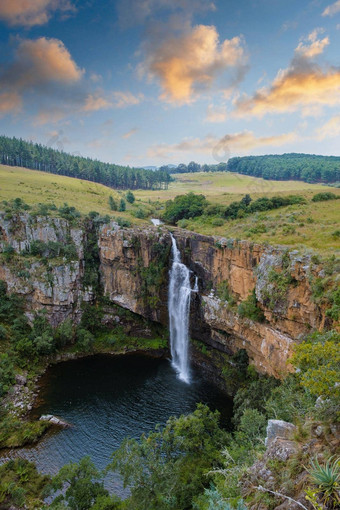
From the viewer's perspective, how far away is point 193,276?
3900 cm

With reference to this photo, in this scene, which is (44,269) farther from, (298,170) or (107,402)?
(298,170)

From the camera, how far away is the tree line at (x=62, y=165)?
93000 mm

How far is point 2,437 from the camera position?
2652 centimetres

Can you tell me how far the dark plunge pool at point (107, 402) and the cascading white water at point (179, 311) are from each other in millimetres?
1905

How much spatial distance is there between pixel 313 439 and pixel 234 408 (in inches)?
840

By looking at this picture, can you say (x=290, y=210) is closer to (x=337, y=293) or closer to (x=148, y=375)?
(x=337, y=293)

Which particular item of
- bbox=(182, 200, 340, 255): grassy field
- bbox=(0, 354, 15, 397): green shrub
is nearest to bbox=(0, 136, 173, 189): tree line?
bbox=(182, 200, 340, 255): grassy field

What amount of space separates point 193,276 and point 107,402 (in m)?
17.9

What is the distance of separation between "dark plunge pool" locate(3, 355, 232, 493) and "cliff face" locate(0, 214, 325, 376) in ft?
20.9

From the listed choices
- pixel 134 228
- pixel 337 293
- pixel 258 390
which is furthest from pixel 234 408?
pixel 134 228

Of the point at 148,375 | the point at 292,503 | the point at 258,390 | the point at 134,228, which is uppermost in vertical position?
the point at 134,228

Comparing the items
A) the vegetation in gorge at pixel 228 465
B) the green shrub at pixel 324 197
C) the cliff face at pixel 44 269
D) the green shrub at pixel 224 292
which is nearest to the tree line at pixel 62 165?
the cliff face at pixel 44 269

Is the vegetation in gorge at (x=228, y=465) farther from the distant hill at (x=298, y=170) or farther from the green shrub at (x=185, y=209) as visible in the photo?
the distant hill at (x=298, y=170)

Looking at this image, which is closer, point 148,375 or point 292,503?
point 292,503
